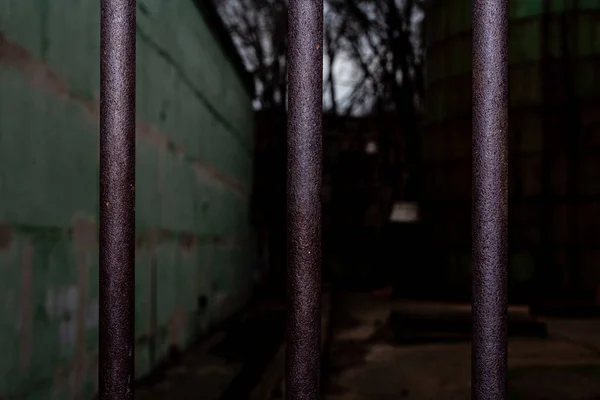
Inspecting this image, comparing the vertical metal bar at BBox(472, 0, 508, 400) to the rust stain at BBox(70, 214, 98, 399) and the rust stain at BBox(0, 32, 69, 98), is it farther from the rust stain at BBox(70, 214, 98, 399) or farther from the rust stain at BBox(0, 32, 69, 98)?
the rust stain at BBox(70, 214, 98, 399)

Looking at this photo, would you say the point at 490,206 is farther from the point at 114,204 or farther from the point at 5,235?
the point at 5,235

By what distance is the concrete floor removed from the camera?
326 cm

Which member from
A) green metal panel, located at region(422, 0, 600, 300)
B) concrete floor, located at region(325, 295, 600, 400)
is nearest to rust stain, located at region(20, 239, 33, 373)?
concrete floor, located at region(325, 295, 600, 400)

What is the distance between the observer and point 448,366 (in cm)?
396

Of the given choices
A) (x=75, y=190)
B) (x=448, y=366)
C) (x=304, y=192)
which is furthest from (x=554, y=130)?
(x=304, y=192)

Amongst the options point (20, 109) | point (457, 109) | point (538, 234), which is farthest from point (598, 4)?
point (20, 109)

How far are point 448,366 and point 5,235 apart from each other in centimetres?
304

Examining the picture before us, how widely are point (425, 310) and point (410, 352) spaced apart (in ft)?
3.86

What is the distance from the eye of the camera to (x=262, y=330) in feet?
18.5

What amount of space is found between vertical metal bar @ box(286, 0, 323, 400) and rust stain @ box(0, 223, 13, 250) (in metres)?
1.20

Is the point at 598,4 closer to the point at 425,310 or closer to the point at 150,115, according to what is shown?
the point at 425,310

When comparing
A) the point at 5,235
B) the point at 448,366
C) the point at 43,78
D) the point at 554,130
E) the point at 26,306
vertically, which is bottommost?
the point at 448,366

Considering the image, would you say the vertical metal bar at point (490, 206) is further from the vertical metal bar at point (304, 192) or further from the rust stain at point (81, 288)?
the rust stain at point (81, 288)

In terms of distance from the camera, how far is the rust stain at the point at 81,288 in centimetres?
248
